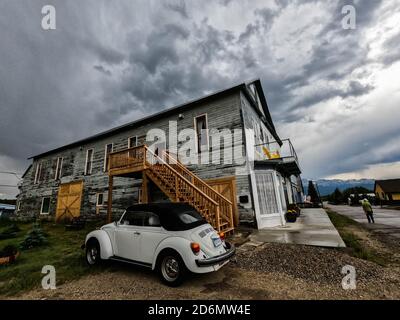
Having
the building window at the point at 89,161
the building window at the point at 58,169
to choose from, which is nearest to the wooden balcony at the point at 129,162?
the building window at the point at 89,161

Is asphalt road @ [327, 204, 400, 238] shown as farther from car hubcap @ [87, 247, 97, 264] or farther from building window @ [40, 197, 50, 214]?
building window @ [40, 197, 50, 214]

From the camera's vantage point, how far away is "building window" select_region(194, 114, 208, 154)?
1147cm

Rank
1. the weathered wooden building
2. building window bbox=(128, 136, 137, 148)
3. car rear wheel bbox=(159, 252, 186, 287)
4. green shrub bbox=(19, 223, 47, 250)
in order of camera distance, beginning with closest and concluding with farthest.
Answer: car rear wheel bbox=(159, 252, 186, 287) < green shrub bbox=(19, 223, 47, 250) < the weathered wooden building < building window bbox=(128, 136, 137, 148)

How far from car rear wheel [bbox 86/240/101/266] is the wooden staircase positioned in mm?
3586

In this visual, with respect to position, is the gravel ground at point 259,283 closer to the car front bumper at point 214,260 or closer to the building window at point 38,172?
the car front bumper at point 214,260

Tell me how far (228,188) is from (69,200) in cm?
1500

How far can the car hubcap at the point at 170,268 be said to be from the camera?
152 inches

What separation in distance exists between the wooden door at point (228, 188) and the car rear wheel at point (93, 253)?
6526mm

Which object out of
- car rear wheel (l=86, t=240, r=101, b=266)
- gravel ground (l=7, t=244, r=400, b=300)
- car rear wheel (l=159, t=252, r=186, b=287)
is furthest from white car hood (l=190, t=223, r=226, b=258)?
car rear wheel (l=86, t=240, r=101, b=266)

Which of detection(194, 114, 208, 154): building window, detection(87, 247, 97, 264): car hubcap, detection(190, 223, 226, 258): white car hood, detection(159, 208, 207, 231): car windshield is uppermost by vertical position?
detection(194, 114, 208, 154): building window

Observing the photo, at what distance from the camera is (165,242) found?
12.8ft
